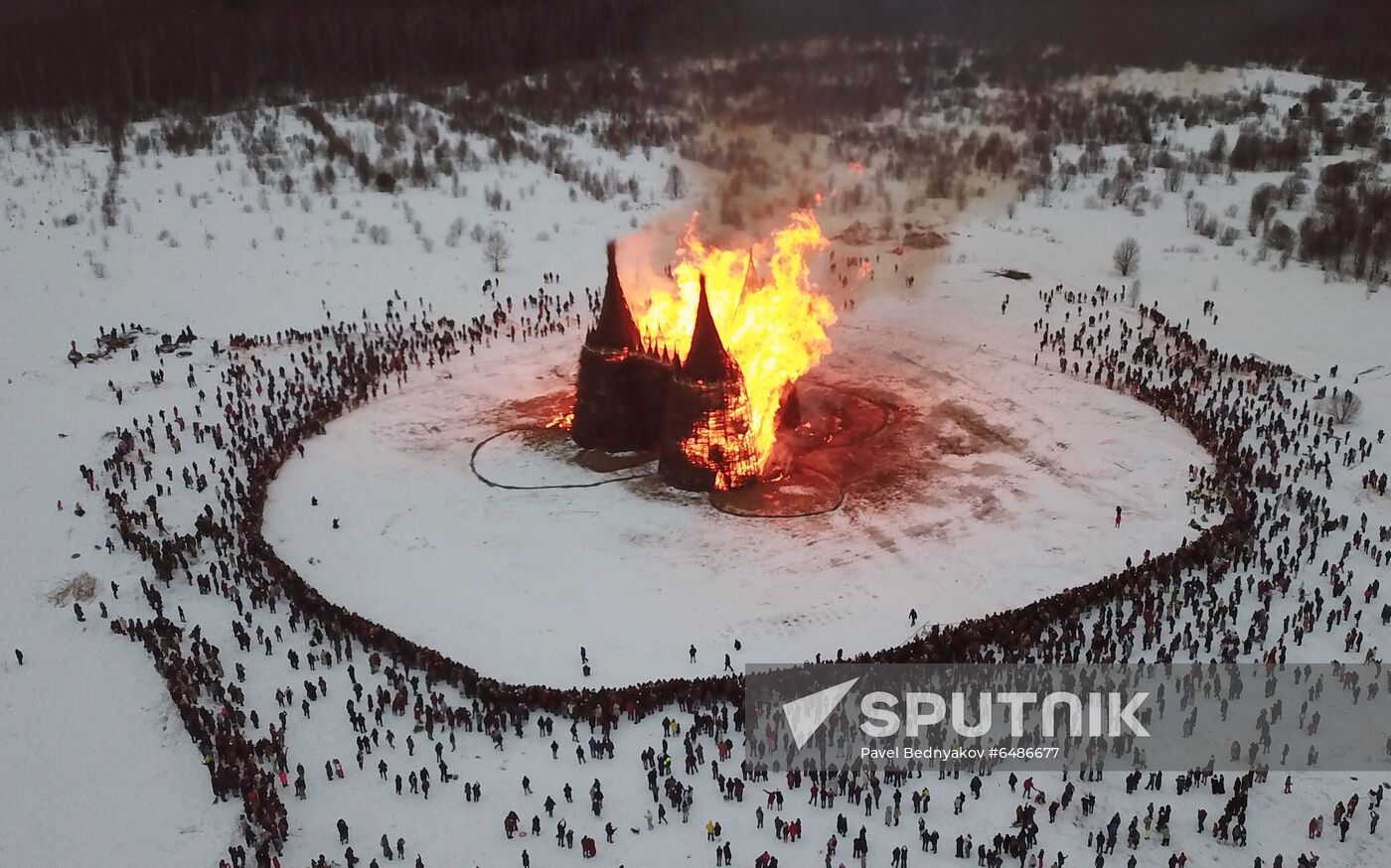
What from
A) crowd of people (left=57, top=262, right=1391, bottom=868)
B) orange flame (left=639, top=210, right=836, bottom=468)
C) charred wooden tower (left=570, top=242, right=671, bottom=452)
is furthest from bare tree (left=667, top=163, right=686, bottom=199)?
charred wooden tower (left=570, top=242, right=671, bottom=452)

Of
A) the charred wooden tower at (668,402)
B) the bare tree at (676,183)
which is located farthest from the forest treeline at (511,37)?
the charred wooden tower at (668,402)

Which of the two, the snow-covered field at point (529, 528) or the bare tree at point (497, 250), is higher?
the bare tree at point (497, 250)

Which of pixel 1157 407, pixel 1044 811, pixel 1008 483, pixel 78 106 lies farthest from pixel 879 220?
pixel 78 106

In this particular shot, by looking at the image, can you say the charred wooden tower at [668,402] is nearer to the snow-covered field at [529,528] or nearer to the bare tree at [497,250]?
the snow-covered field at [529,528]

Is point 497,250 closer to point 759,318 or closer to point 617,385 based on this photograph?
point 617,385

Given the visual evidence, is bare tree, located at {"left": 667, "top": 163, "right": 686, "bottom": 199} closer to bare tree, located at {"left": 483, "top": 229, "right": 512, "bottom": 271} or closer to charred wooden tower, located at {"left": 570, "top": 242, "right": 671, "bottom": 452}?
bare tree, located at {"left": 483, "top": 229, "right": 512, "bottom": 271}

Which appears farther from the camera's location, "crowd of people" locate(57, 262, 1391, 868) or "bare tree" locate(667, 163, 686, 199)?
"bare tree" locate(667, 163, 686, 199)
